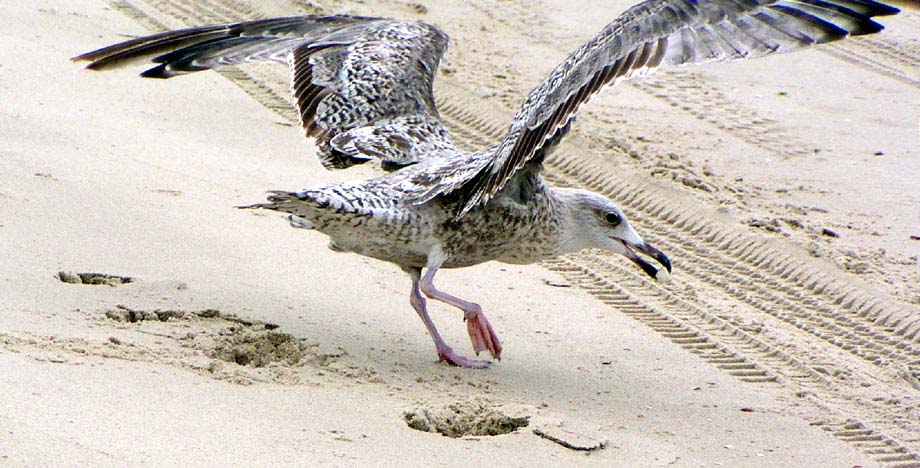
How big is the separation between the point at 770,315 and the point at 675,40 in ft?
6.01

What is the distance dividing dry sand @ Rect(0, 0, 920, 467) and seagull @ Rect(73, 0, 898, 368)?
0.42 metres

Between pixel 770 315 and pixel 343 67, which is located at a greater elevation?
pixel 343 67

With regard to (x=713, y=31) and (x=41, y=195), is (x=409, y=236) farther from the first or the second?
(x=41, y=195)

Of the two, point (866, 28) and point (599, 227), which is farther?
point (599, 227)

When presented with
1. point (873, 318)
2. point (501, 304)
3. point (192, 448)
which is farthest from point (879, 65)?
point (192, 448)

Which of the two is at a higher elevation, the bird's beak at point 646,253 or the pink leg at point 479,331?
the bird's beak at point 646,253

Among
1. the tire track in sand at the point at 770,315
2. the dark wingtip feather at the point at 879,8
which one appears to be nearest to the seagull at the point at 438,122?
the dark wingtip feather at the point at 879,8

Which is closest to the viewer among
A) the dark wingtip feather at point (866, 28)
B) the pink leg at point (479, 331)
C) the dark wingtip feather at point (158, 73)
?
the dark wingtip feather at point (866, 28)

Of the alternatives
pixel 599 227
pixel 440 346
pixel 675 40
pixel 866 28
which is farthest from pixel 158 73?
pixel 866 28

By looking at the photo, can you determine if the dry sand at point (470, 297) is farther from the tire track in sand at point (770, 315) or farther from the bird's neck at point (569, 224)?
the bird's neck at point (569, 224)

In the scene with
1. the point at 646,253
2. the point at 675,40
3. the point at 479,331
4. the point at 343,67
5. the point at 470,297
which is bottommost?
the point at 470,297

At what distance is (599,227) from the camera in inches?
203

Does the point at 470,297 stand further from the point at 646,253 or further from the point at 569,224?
the point at 646,253

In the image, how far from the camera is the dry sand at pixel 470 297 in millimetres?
3924
